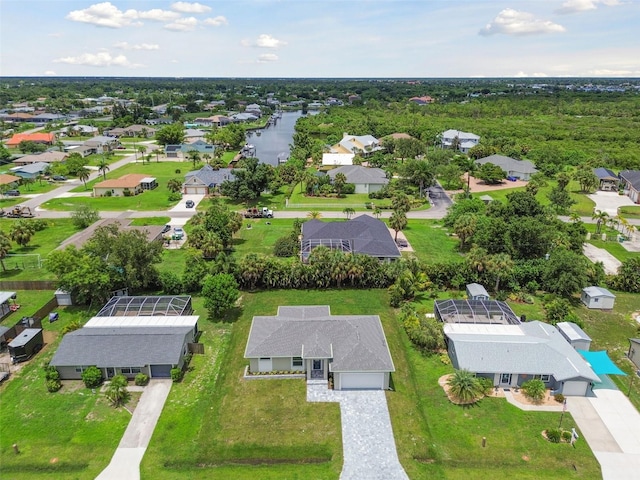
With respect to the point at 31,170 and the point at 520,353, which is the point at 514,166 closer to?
the point at 520,353

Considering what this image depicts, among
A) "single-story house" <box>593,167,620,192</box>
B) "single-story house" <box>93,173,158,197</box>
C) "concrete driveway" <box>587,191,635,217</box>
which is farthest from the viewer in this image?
"single-story house" <box>593,167,620,192</box>

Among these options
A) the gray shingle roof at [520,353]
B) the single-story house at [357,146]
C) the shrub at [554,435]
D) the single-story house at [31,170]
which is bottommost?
the shrub at [554,435]

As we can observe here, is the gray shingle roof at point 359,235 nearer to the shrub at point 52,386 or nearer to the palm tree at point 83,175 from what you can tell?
the shrub at point 52,386

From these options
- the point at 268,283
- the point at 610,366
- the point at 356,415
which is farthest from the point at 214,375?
the point at 610,366

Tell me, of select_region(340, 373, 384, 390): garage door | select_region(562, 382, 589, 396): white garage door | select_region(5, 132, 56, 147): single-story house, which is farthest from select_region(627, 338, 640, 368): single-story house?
select_region(5, 132, 56, 147): single-story house

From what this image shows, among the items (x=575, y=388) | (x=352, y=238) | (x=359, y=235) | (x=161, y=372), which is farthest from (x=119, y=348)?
(x=575, y=388)

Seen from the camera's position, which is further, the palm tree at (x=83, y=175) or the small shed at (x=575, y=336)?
the palm tree at (x=83, y=175)

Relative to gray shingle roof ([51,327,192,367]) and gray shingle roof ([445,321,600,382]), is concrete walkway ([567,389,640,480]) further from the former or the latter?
gray shingle roof ([51,327,192,367])

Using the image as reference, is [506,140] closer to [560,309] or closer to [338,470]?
[560,309]

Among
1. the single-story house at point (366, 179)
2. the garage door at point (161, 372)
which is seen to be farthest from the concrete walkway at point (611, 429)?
the single-story house at point (366, 179)
